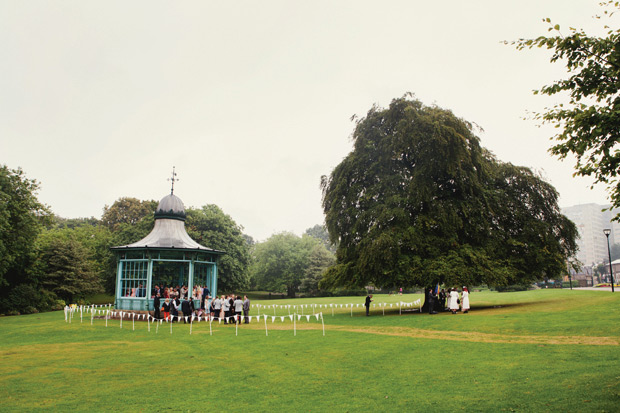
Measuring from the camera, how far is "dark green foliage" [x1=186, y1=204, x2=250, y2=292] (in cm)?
5016

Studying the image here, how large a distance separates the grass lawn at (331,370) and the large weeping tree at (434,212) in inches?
285

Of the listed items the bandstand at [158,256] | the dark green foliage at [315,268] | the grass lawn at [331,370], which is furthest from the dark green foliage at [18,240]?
the dark green foliage at [315,268]

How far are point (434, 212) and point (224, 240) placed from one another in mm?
32101

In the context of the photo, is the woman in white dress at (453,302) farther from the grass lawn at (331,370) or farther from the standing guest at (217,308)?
the standing guest at (217,308)

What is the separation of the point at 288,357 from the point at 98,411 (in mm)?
5919

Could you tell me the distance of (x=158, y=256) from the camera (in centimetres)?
2731

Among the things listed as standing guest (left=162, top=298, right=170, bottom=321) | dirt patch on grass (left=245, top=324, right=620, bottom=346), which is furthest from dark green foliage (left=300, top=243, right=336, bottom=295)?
dirt patch on grass (left=245, top=324, right=620, bottom=346)

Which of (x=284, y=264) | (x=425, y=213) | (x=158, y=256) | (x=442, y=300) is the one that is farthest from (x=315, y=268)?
(x=158, y=256)

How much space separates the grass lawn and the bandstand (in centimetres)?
875

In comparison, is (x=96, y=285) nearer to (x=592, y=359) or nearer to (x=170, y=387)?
(x=170, y=387)

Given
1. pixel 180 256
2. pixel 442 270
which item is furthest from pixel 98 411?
pixel 180 256

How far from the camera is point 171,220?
30.0m

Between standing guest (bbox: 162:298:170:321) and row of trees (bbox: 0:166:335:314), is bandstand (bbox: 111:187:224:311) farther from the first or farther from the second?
row of trees (bbox: 0:166:335:314)

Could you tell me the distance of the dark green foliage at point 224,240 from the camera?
50.2 meters
